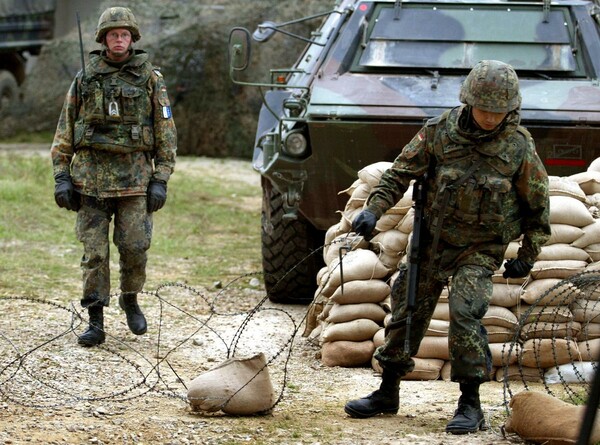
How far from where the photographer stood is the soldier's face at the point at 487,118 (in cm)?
492

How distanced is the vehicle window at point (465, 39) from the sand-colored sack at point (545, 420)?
337 centimetres

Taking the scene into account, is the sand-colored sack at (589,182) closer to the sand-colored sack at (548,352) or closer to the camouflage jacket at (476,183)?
the sand-colored sack at (548,352)

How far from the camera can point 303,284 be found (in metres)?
8.19

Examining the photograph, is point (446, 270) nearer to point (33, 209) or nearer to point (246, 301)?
point (246, 301)

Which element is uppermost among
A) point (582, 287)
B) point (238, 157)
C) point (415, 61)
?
point (415, 61)

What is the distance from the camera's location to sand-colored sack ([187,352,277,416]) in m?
5.12

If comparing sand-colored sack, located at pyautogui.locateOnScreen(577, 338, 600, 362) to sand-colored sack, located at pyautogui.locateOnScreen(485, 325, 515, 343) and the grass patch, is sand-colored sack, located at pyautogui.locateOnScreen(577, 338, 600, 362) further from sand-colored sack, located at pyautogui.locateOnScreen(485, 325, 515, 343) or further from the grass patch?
the grass patch

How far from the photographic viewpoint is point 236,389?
513 cm

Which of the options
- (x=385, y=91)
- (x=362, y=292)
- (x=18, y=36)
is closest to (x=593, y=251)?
(x=362, y=292)

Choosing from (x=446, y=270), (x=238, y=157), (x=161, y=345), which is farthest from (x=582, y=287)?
(x=238, y=157)

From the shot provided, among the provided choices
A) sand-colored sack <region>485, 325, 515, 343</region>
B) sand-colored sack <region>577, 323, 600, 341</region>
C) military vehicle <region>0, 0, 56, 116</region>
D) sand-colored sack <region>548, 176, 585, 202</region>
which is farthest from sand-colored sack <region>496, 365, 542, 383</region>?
military vehicle <region>0, 0, 56, 116</region>

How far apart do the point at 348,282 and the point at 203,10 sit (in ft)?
37.3

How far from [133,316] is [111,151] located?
891mm

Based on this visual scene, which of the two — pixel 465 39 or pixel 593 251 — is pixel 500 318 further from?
pixel 465 39
